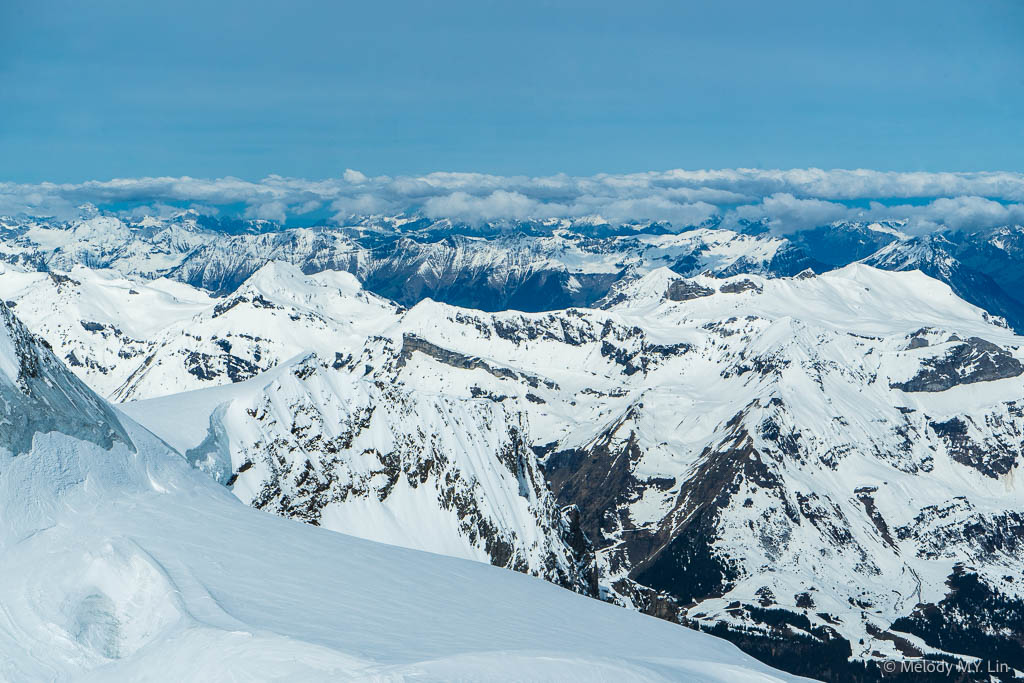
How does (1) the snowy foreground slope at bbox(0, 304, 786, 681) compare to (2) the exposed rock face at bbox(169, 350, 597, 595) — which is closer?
(1) the snowy foreground slope at bbox(0, 304, 786, 681)

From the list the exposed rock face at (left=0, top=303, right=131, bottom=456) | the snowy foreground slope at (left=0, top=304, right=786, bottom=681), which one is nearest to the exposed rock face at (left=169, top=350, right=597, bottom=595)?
the exposed rock face at (left=0, top=303, right=131, bottom=456)

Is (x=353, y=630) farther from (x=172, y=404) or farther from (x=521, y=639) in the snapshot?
(x=172, y=404)

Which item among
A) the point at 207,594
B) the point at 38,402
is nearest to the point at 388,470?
the point at 38,402

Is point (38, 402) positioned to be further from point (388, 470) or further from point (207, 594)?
point (388, 470)

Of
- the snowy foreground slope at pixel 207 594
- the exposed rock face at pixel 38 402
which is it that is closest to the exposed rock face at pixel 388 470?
the exposed rock face at pixel 38 402

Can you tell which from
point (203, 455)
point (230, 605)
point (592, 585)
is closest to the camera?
point (230, 605)

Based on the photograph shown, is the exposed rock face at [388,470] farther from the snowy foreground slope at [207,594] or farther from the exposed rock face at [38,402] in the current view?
Result: the snowy foreground slope at [207,594]

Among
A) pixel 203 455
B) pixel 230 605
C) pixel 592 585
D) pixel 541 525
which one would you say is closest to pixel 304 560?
pixel 230 605

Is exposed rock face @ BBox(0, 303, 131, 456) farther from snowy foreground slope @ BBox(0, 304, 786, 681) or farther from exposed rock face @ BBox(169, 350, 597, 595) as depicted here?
exposed rock face @ BBox(169, 350, 597, 595)
